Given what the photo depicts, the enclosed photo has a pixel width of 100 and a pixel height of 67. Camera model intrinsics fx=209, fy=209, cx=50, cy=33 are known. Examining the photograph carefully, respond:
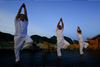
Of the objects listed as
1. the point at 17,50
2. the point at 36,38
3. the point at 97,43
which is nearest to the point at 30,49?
the point at 36,38

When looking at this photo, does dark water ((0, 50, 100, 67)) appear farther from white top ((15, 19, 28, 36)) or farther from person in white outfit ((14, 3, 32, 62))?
white top ((15, 19, 28, 36))

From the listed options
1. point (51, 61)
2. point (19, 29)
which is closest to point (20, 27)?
point (19, 29)

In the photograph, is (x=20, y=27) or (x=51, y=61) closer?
(x=20, y=27)

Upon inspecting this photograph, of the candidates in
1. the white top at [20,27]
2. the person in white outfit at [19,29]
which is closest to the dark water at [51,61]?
the person in white outfit at [19,29]

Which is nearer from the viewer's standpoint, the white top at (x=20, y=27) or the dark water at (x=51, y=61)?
the white top at (x=20, y=27)

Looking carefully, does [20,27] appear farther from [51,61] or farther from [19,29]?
[51,61]

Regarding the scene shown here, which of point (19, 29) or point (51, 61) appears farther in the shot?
point (51, 61)

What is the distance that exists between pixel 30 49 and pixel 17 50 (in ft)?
99.5

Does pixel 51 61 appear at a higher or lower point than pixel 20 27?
lower

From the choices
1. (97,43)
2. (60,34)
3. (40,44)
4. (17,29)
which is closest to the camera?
(17,29)

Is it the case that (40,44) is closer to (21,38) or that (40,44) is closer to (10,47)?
(10,47)

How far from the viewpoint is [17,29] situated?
27.4 ft

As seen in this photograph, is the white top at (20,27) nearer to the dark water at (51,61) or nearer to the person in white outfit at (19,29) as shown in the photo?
the person in white outfit at (19,29)

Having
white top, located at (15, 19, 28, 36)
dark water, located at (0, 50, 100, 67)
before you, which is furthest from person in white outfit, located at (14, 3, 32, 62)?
dark water, located at (0, 50, 100, 67)
